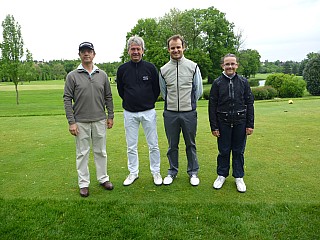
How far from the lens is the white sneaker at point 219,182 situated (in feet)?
13.5

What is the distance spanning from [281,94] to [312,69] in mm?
4406

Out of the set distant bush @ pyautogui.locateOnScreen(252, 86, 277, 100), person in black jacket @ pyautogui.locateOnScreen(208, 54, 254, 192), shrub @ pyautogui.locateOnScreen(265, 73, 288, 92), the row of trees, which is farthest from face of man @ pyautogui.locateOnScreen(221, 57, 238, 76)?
Result: the row of trees

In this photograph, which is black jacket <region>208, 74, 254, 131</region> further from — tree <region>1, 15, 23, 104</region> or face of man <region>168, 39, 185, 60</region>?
tree <region>1, 15, 23, 104</region>

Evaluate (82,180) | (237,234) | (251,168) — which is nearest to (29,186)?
(82,180)

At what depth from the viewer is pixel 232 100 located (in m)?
3.99

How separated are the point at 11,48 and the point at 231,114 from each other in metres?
20.6

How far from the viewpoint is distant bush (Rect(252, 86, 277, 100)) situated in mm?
23000

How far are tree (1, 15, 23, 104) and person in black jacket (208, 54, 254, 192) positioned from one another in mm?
20026

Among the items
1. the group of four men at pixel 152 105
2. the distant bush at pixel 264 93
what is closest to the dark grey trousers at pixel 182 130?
the group of four men at pixel 152 105

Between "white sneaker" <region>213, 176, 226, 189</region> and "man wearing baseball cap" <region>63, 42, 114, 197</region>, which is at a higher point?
"man wearing baseball cap" <region>63, 42, 114, 197</region>

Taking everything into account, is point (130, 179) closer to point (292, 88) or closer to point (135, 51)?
point (135, 51)

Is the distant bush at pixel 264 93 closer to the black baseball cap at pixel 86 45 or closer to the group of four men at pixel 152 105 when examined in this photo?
the group of four men at pixel 152 105

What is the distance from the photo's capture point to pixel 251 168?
15.8 feet

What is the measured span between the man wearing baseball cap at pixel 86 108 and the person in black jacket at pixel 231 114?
1.50 m
